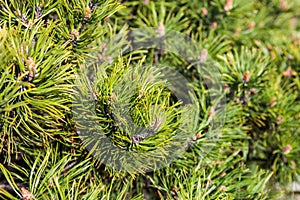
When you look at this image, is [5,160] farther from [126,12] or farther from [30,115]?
[126,12]

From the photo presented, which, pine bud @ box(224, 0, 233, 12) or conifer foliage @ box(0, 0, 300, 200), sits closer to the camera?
conifer foliage @ box(0, 0, 300, 200)

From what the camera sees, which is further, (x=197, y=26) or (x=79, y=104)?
(x=197, y=26)

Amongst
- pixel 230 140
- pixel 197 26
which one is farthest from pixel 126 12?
pixel 230 140

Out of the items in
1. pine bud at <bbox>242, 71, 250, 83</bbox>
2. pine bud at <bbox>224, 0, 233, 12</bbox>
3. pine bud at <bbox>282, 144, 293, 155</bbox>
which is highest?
pine bud at <bbox>224, 0, 233, 12</bbox>

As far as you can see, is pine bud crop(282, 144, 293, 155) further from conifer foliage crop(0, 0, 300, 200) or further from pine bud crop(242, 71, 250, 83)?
pine bud crop(242, 71, 250, 83)

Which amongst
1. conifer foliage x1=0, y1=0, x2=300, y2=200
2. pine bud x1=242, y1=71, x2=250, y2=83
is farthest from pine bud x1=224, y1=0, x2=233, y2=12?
pine bud x1=242, y1=71, x2=250, y2=83

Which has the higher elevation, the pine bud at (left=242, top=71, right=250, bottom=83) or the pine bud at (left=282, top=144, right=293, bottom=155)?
the pine bud at (left=242, top=71, right=250, bottom=83)

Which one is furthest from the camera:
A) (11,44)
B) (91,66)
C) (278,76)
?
(278,76)

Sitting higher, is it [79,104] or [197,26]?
[197,26]
